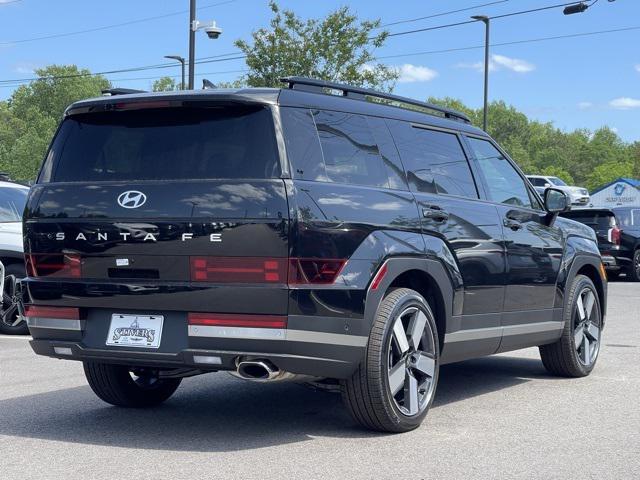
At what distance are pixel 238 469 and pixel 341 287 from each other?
1091 millimetres

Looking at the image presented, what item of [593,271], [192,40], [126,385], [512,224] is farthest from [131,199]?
[192,40]

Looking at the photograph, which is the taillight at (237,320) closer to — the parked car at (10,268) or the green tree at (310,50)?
the parked car at (10,268)

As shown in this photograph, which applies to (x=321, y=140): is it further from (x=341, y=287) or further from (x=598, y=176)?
(x=598, y=176)

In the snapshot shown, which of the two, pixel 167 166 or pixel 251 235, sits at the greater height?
pixel 167 166

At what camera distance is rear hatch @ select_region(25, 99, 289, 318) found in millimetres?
5410

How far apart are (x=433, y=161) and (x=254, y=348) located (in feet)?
6.95

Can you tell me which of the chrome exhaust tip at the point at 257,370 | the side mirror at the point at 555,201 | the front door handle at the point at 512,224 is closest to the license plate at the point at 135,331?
the chrome exhaust tip at the point at 257,370

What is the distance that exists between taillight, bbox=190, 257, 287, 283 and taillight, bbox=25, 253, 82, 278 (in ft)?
2.63

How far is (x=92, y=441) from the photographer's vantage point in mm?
5871

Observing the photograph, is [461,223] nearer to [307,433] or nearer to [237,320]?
[307,433]

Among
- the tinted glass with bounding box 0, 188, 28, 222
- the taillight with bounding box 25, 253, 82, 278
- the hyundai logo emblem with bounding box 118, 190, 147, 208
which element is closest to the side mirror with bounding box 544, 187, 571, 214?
the hyundai logo emblem with bounding box 118, 190, 147, 208

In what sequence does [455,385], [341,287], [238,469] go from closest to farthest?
[238,469] → [341,287] → [455,385]

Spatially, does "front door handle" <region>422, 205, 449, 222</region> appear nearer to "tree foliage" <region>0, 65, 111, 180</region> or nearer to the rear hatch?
the rear hatch

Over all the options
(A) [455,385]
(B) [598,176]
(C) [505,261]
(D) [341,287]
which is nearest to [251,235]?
(D) [341,287]
